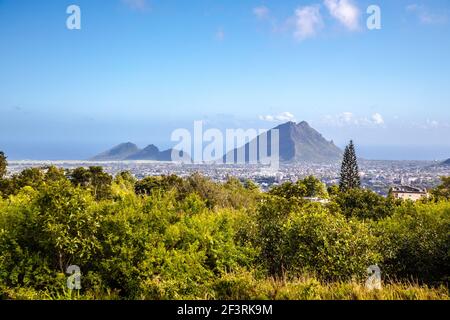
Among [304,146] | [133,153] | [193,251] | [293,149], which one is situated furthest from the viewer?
[304,146]

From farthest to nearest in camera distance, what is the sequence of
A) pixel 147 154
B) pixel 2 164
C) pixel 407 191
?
pixel 147 154
pixel 407 191
pixel 2 164

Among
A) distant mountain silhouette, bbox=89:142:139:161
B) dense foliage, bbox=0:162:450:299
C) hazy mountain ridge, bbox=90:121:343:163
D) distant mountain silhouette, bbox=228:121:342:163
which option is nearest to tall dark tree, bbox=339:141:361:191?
hazy mountain ridge, bbox=90:121:343:163

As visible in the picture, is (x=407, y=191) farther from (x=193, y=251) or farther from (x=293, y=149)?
(x=193, y=251)

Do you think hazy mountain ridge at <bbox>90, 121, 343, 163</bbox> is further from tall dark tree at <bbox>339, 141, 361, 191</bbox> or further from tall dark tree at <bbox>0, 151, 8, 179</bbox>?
tall dark tree at <bbox>0, 151, 8, 179</bbox>

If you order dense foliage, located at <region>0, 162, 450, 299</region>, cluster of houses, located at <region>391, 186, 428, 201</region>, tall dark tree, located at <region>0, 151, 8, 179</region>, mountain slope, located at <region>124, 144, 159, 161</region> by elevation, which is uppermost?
mountain slope, located at <region>124, 144, 159, 161</region>

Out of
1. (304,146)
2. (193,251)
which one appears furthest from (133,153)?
(193,251)

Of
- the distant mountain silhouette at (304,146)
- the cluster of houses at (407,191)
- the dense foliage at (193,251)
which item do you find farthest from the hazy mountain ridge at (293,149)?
the dense foliage at (193,251)
